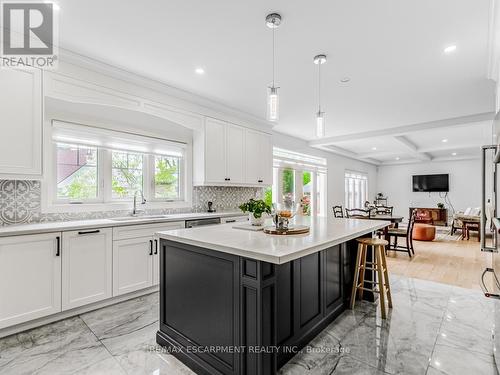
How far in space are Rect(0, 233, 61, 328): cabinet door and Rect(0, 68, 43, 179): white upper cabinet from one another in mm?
617

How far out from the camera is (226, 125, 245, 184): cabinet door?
4.41 m

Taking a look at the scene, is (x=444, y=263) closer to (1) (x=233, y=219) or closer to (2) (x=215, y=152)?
(1) (x=233, y=219)

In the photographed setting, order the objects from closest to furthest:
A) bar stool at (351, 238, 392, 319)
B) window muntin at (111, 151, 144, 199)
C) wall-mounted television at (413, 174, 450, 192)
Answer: bar stool at (351, 238, 392, 319) < window muntin at (111, 151, 144, 199) < wall-mounted television at (413, 174, 450, 192)

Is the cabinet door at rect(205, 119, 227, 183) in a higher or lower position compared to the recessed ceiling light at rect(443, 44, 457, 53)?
lower

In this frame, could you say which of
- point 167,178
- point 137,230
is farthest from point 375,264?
point 167,178

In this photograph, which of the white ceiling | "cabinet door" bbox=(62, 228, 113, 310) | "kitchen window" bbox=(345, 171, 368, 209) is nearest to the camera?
the white ceiling

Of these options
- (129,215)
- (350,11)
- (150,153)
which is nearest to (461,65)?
(350,11)

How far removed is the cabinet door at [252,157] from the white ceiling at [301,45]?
0.86 metres

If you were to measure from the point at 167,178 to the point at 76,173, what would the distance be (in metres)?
1.22

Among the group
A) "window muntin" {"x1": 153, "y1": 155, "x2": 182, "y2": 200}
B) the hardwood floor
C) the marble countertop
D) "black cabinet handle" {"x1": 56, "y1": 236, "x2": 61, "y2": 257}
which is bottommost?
the hardwood floor

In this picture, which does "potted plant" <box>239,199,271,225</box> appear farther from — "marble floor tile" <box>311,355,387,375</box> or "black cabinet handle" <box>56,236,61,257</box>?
"black cabinet handle" <box>56,236,61,257</box>

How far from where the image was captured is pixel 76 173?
3.24 m

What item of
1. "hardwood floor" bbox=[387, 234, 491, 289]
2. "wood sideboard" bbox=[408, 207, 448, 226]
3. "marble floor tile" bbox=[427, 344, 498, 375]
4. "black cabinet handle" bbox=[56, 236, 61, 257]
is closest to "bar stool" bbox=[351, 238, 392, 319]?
"marble floor tile" bbox=[427, 344, 498, 375]

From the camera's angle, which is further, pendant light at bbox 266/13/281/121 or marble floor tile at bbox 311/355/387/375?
pendant light at bbox 266/13/281/121
